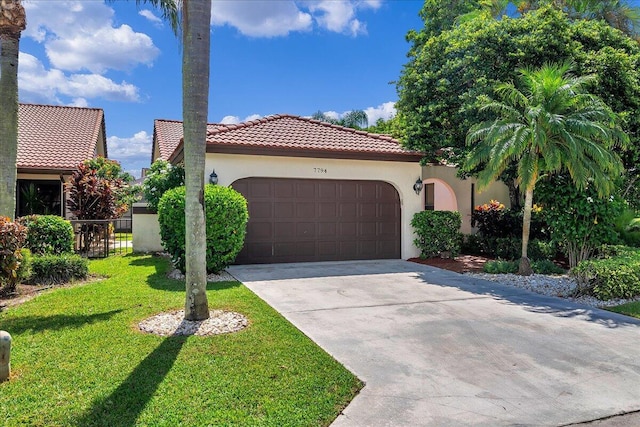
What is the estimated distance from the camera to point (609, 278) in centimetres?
777

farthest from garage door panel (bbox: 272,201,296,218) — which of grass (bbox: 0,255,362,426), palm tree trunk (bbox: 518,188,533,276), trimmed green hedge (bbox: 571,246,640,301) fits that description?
trimmed green hedge (bbox: 571,246,640,301)

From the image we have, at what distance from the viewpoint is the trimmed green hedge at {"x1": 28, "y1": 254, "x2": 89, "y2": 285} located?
8672 millimetres

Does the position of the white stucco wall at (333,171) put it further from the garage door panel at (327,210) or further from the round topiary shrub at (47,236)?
the round topiary shrub at (47,236)

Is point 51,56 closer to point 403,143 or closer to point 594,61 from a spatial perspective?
point 403,143

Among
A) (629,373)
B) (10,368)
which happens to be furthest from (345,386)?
(10,368)

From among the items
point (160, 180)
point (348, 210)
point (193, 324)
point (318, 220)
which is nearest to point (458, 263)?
point (348, 210)

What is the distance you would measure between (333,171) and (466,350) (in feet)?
26.4

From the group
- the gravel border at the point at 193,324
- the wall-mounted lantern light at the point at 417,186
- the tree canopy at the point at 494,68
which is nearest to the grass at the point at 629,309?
the tree canopy at the point at 494,68

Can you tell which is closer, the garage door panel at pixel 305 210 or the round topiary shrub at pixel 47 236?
the round topiary shrub at pixel 47 236

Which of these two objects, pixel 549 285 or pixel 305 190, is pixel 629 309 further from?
pixel 305 190

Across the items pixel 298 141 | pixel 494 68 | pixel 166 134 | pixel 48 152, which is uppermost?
pixel 494 68

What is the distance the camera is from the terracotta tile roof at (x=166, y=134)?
61.7 ft

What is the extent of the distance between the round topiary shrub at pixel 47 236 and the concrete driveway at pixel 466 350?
4788mm

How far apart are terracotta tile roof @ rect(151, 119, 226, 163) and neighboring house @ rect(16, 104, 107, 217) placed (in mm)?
2786
